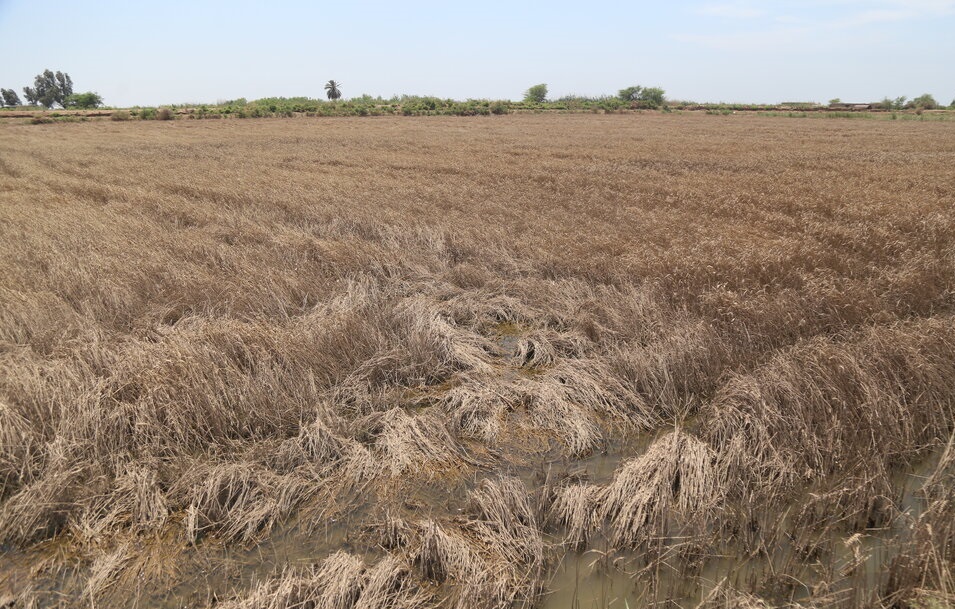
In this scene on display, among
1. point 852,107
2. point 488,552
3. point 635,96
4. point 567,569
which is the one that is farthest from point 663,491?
point 635,96

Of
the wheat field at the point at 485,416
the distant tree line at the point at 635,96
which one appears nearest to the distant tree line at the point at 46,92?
the distant tree line at the point at 635,96

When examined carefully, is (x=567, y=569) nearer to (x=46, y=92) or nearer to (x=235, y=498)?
(x=235, y=498)

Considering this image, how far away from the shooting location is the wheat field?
3.16 metres

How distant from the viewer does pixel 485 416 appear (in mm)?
4809

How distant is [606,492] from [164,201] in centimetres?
1315

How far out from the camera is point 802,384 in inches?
178

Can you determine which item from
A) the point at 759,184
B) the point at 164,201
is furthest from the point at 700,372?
the point at 164,201

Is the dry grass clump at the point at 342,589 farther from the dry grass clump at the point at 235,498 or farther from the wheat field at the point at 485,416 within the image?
the dry grass clump at the point at 235,498

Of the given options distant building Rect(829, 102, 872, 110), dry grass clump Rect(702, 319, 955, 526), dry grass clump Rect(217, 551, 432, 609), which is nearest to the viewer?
dry grass clump Rect(217, 551, 432, 609)

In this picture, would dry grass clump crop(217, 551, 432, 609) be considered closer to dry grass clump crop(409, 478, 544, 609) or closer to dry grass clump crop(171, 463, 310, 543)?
dry grass clump crop(409, 478, 544, 609)

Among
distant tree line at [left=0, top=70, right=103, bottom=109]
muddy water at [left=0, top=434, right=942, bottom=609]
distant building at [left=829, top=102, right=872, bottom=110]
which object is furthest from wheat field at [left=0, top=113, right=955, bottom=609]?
distant tree line at [left=0, top=70, right=103, bottom=109]

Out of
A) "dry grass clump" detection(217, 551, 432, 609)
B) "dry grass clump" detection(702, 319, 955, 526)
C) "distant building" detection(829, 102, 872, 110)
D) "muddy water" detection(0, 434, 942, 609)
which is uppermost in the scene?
"distant building" detection(829, 102, 872, 110)

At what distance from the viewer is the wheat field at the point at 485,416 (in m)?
3.16

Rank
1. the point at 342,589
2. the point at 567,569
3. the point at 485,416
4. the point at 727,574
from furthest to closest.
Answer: the point at 485,416 → the point at 567,569 → the point at 727,574 → the point at 342,589
